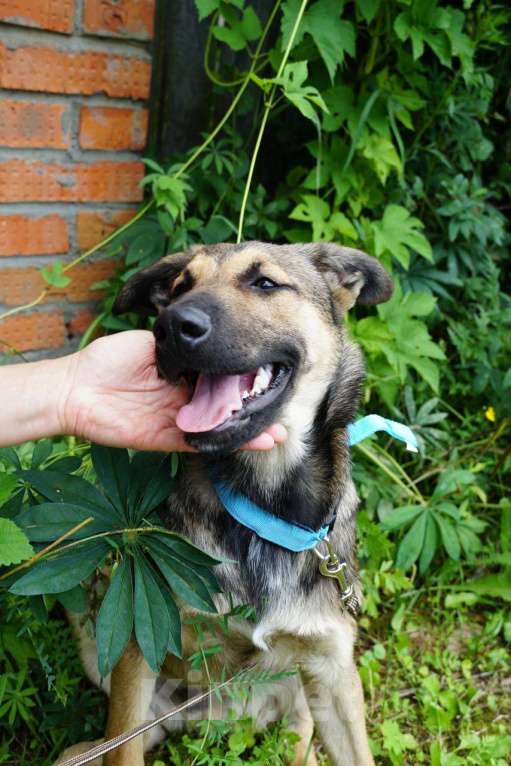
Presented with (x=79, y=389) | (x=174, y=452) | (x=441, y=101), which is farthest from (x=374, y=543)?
(x=441, y=101)

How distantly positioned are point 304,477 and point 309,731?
40.7 inches

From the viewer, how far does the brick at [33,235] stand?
3268 millimetres

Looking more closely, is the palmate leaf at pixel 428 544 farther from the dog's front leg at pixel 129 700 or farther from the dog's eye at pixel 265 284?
the dog's eye at pixel 265 284

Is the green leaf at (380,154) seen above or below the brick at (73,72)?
below

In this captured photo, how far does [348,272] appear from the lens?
8.95 ft

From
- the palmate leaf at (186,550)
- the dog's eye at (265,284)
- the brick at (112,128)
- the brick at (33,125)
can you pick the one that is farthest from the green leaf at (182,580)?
the brick at (112,128)

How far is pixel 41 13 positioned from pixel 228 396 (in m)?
1.92

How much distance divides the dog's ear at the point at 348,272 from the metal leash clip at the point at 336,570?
0.86m

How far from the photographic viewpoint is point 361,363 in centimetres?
259

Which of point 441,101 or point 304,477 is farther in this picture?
point 441,101

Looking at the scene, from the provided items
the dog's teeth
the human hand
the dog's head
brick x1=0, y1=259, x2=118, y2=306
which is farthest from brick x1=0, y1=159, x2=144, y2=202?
the dog's teeth

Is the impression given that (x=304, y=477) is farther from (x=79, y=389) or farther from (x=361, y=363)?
(x=79, y=389)

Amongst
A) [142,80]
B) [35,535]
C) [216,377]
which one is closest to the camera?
[35,535]

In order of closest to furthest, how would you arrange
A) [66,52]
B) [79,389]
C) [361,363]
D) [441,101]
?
[79,389]
[361,363]
[66,52]
[441,101]
